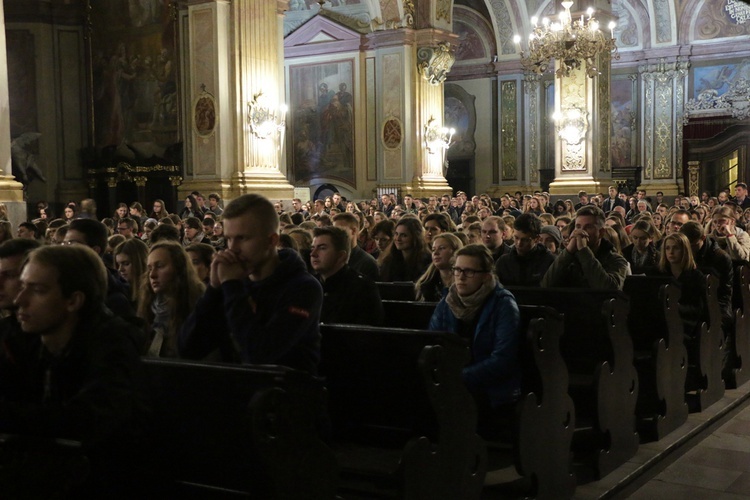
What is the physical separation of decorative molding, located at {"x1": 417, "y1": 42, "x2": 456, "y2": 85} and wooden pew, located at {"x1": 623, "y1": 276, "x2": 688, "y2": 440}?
54.5 feet

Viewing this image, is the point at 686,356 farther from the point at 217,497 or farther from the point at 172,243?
the point at 217,497

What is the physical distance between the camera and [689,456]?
5.83 meters

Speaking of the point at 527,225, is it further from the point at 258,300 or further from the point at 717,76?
the point at 717,76

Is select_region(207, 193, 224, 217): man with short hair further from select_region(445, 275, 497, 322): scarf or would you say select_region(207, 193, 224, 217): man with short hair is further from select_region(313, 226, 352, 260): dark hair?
select_region(445, 275, 497, 322): scarf

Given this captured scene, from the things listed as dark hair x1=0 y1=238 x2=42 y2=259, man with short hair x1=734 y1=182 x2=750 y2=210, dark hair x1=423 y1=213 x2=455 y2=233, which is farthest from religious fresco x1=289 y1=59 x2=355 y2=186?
dark hair x1=0 y1=238 x2=42 y2=259

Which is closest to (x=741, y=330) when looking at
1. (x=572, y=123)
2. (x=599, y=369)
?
(x=599, y=369)

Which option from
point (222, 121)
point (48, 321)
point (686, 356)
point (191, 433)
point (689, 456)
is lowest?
point (689, 456)

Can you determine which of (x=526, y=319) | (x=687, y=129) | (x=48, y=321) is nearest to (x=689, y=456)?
(x=526, y=319)

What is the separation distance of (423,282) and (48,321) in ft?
11.8

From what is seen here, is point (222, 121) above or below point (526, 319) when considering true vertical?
above

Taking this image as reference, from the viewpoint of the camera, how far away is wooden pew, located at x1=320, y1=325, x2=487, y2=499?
374cm

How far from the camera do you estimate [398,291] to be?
6613 millimetres

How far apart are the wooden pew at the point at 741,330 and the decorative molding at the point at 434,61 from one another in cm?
1521

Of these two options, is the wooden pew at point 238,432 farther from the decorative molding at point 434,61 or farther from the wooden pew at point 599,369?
the decorative molding at point 434,61
